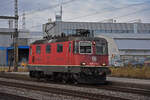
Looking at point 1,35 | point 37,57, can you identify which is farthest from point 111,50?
point 1,35

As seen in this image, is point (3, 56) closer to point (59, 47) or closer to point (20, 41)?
point (20, 41)

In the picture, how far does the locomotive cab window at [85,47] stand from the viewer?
18931mm

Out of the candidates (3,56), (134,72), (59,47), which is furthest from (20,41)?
(59,47)

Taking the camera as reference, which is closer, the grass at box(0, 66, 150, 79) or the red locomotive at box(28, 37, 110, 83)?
the red locomotive at box(28, 37, 110, 83)

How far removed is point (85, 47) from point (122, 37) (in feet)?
167

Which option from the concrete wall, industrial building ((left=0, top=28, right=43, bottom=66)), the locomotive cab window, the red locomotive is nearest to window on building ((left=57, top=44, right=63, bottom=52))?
the red locomotive

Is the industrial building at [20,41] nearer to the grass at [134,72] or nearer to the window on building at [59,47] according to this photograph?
the grass at [134,72]

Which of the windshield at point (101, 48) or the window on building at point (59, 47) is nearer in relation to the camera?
the windshield at point (101, 48)

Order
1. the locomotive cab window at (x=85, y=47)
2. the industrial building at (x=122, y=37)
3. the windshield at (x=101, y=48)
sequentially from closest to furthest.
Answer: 1. the locomotive cab window at (x=85, y=47)
2. the windshield at (x=101, y=48)
3. the industrial building at (x=122, y=37)

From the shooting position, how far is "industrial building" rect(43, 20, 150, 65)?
174 ft

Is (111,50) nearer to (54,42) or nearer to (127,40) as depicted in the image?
(127,40)

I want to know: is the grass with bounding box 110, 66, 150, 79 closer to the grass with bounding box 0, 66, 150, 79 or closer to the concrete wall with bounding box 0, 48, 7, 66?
the grass with bounding box 0, 66, 150, 79

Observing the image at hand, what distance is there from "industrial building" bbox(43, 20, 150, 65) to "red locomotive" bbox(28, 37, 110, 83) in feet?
73.0

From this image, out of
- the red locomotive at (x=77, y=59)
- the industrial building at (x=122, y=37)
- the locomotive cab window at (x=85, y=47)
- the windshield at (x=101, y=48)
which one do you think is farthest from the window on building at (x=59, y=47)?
the industrial building at (x=122, y=37)
